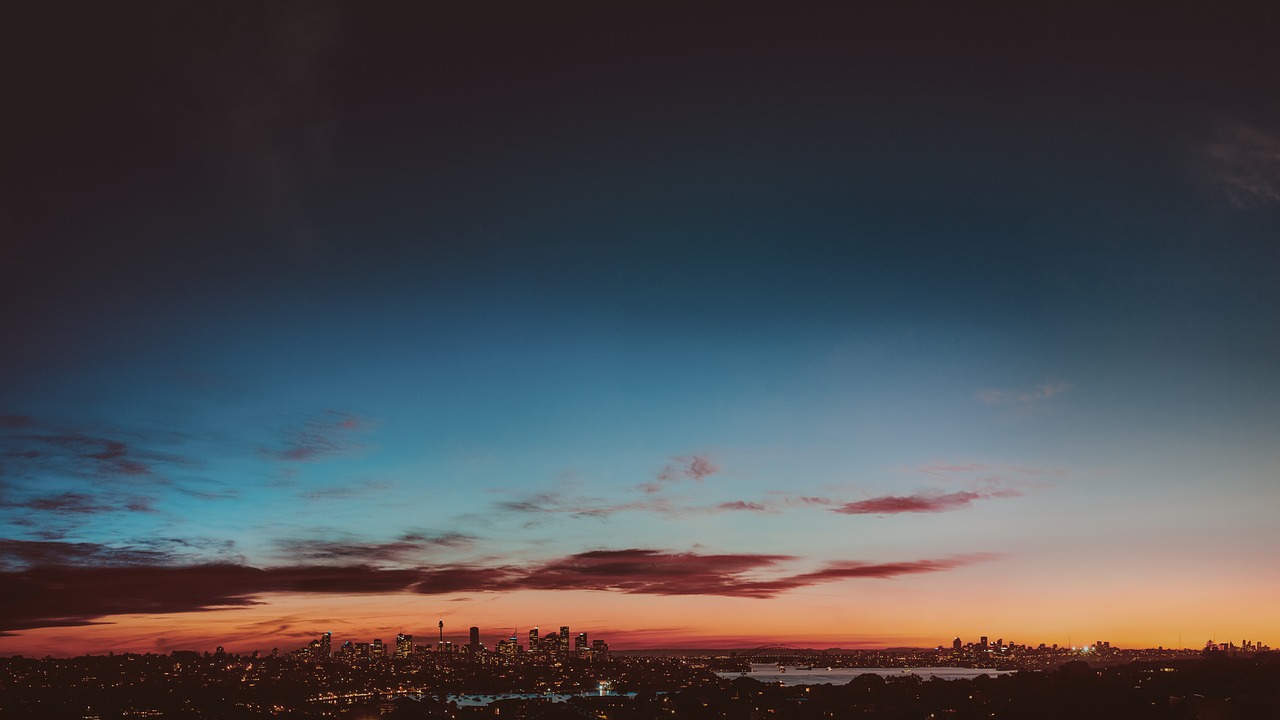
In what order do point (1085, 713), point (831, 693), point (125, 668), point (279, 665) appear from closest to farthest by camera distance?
point (1085, 713) < point (831, 693) < point (125, 668) < point (279, 665)

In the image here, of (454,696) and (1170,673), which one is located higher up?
(1170,673)

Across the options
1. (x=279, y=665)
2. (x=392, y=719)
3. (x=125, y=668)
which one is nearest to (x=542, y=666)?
(x=279, y=665)

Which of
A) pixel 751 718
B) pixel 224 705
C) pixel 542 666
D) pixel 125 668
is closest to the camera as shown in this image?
pixel 751 718

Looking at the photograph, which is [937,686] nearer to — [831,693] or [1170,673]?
[831,693]

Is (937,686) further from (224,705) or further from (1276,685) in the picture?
(224,705)

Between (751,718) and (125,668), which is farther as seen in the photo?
(125,668)

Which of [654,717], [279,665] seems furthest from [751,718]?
[279,665]
